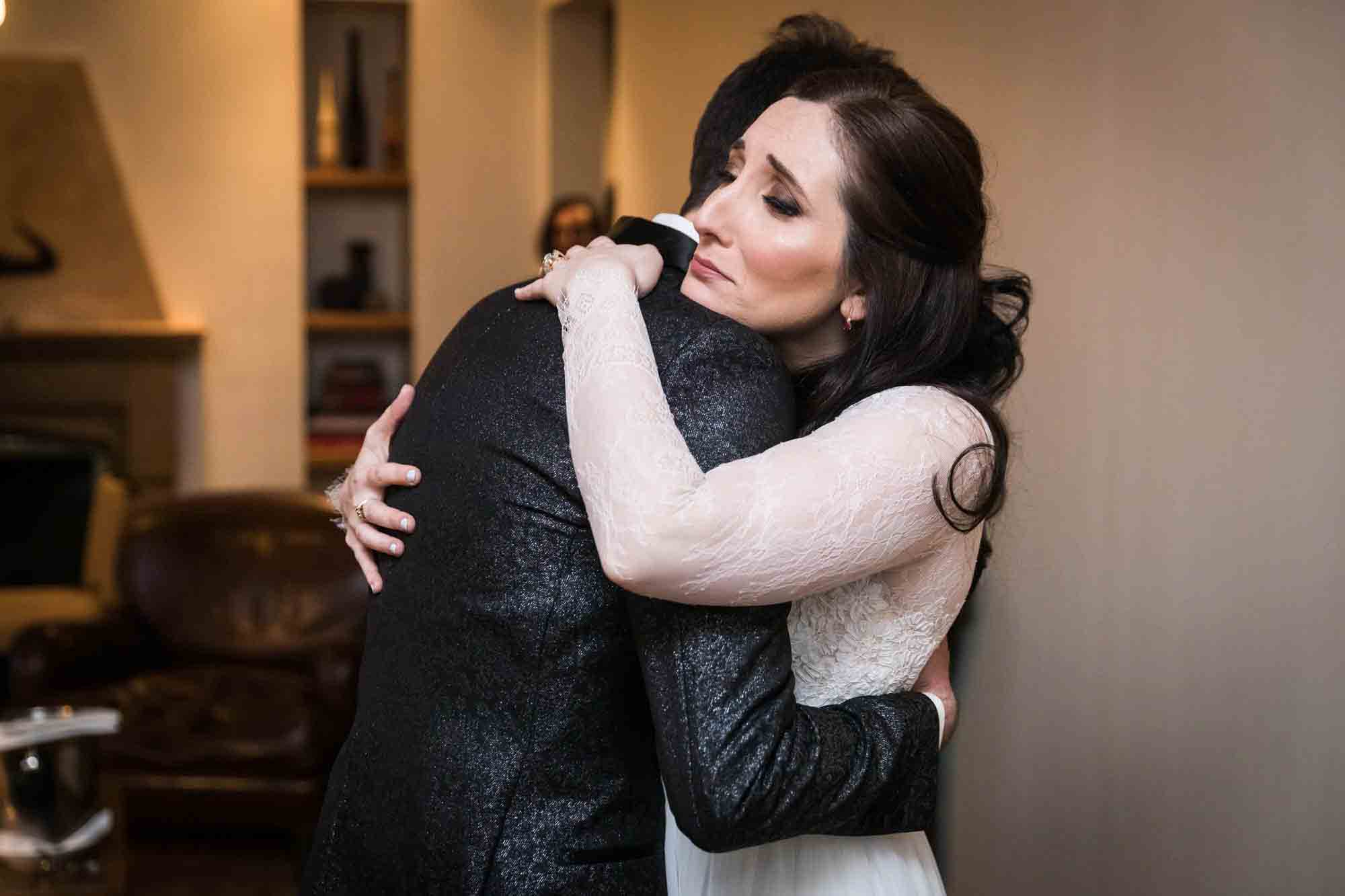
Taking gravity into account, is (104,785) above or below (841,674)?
below

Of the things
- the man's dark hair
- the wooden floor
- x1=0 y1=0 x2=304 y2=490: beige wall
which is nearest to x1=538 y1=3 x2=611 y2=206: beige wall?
x1=0 y1=0 x2=304 y2=490: beige wall

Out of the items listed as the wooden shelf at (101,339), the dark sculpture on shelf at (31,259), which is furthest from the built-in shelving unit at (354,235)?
the dark sculpture on shelf at (31,259)

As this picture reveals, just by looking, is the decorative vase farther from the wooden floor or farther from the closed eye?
the closed eye

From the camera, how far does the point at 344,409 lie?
6.21 meters

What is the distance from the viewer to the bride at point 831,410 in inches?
41.4

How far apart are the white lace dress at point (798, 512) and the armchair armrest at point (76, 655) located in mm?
3252

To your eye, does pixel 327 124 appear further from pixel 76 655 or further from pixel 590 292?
pixel 590 292

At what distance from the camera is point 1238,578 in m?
1.71

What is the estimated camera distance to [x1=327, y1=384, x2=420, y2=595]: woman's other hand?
1.27 meters

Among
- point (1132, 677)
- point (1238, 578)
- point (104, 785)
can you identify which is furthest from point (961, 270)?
point (104, 785)

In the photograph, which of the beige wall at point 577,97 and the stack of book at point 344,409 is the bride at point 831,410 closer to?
the beige wall at point 577,97

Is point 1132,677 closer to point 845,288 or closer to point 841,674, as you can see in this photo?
point 841,674

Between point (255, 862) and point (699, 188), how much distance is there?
10.2 feet

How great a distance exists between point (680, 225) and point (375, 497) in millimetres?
404
